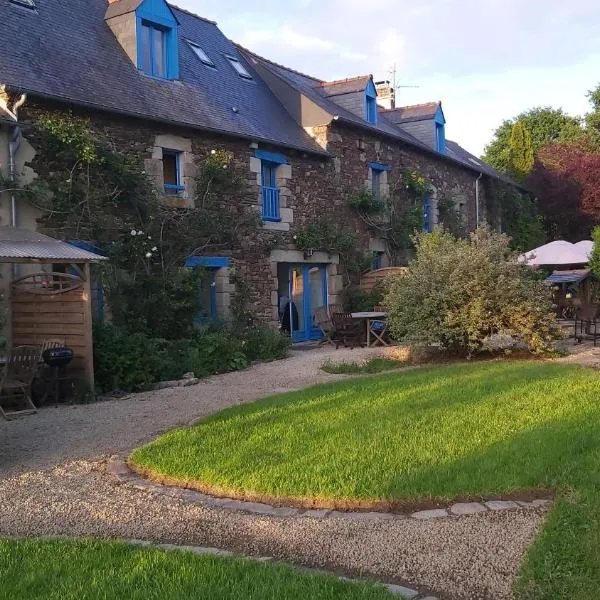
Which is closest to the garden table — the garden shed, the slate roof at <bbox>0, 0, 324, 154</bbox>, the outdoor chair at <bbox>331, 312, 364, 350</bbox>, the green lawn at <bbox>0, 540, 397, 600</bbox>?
the outdoor chair at <bbox>331, 312, 364, 350</bbox>

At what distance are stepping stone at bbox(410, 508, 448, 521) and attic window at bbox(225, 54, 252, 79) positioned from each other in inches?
580

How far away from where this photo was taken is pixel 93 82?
473 inches

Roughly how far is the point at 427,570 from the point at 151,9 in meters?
13.0

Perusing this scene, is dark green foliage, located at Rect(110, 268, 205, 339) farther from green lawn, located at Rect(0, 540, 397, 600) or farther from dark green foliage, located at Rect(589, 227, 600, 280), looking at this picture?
green lawn, located at Rect(0, 540, 397, 600)

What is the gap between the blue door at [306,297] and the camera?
53.5 ft

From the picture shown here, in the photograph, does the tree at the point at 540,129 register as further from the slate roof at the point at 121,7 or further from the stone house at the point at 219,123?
the slate roof at the point at 121,7

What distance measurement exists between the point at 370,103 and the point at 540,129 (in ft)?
80.5

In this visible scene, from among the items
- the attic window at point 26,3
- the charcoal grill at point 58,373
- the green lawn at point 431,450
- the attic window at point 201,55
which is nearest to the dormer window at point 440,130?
the attic window at point 201,55

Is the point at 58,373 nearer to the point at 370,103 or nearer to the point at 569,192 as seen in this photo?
the point at 370,103

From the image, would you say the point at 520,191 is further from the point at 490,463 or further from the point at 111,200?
the point at 490,463

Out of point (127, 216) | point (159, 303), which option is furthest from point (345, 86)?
point (159, 303)

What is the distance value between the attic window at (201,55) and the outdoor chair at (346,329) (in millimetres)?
6663

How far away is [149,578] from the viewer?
3.43m

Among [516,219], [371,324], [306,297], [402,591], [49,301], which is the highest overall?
[516,219]
